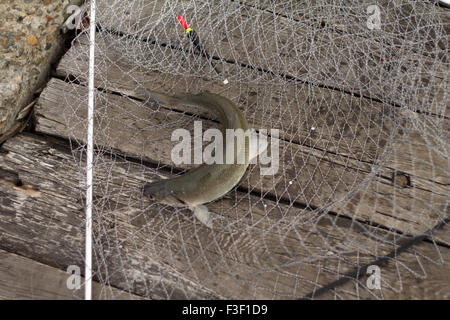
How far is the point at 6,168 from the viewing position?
1.87 m

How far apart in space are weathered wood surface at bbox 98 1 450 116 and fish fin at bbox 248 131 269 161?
442 mm

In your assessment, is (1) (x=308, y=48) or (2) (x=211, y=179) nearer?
(2) (x=211, y=179)

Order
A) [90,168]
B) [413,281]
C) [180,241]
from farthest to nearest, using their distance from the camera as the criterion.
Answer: [90,168]
[180,241]
[413,281]

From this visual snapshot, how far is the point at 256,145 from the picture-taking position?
1894 millimetres

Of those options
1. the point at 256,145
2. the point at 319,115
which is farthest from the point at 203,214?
the point at 319,115

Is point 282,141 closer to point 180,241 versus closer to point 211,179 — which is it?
point 211,179

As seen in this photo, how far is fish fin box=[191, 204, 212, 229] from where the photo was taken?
68.9 inches

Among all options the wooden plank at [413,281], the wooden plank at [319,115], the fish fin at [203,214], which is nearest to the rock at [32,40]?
the wooden plank at [319,115]

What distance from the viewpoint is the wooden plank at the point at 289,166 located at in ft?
5.74

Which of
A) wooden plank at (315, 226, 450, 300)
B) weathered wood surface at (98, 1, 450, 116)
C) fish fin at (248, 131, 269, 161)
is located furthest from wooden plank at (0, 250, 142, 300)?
weathered wood surface at (98, 1, 450, 116)

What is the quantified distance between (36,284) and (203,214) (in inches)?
33.9

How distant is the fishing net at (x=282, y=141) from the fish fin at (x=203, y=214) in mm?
27
